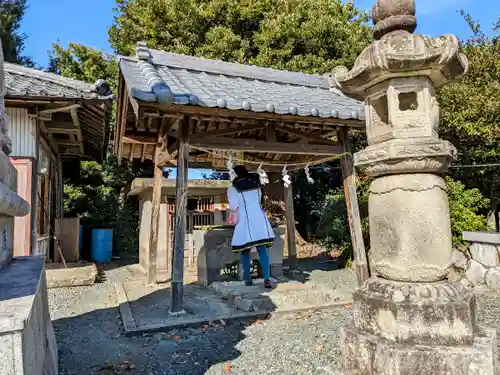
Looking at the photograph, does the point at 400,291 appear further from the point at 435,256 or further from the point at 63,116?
the point at 63,116

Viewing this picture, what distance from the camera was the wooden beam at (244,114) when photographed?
18.0 ft

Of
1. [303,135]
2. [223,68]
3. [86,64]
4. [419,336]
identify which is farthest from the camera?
[86,64]

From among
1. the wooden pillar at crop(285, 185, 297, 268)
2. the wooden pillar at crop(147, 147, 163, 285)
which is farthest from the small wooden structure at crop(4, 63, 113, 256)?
the wooden pillar at crop(285, 185, 297, 268)

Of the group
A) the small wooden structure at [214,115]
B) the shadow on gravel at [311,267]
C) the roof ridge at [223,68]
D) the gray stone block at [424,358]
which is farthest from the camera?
the shadow on gravel at [311,267]

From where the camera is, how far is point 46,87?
7230 mm

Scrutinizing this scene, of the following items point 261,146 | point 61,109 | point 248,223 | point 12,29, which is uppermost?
point 12,29

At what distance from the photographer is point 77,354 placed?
4227mm

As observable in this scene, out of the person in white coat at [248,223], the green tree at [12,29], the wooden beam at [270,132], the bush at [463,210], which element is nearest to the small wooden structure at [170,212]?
the person in white coat at [248,223]

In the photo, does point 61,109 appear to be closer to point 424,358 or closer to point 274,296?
point 274,296

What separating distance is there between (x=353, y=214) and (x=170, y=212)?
516cm

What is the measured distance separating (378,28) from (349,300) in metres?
4.48

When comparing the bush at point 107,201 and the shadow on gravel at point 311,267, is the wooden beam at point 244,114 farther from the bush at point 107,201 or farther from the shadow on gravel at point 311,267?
the bush at point 107,201

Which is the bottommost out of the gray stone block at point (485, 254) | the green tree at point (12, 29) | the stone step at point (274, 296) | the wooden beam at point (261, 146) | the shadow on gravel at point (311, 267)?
the shadow on gravel at point (311, 267)

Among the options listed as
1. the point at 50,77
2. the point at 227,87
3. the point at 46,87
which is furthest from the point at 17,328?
the point at 50,77
